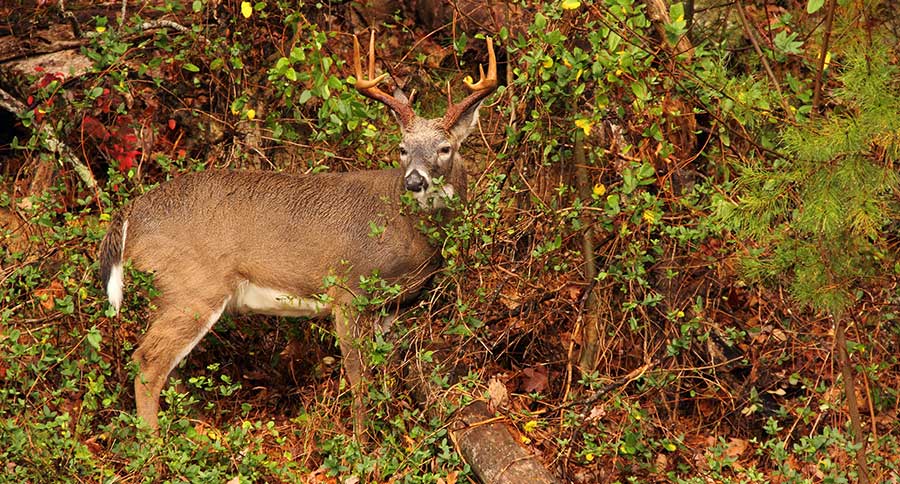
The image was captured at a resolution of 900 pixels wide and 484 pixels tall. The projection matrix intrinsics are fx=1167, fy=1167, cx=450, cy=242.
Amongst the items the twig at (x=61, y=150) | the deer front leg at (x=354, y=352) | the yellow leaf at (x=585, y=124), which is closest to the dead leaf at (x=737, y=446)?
the yellow leaf at (x=585, y=124)

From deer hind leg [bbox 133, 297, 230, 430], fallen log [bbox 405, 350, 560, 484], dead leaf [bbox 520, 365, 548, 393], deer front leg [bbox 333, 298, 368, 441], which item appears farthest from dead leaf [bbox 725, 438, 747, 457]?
deer hind leg [bbox 133, 297, 230, 430]

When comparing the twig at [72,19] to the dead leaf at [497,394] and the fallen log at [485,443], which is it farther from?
the dead leaf at [497,394]

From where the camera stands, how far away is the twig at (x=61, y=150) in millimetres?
7020

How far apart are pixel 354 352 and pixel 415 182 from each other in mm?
969

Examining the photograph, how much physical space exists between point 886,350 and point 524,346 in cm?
193

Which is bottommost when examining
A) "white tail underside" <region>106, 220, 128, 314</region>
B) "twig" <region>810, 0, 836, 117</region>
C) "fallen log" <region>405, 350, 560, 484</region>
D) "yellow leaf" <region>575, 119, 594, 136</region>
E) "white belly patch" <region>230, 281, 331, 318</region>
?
"fallen log" <region>405, 350, 560, 484</region>

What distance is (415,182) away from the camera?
239 inches

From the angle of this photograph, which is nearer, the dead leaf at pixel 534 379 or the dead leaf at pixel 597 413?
the dead leaf at pixel 597 413

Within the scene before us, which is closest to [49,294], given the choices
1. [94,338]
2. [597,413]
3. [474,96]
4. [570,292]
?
Answer: [94,338]

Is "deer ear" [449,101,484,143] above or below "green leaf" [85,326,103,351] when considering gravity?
above

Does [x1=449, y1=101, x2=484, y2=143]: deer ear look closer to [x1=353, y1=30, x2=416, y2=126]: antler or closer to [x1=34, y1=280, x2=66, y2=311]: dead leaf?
[x1=353, y1=30, x2=416, y2=126]: antler

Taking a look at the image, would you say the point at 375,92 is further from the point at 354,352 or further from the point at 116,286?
the point at 116,286

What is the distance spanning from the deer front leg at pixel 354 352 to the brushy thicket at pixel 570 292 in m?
0.08

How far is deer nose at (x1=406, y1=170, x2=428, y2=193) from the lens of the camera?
607cm
